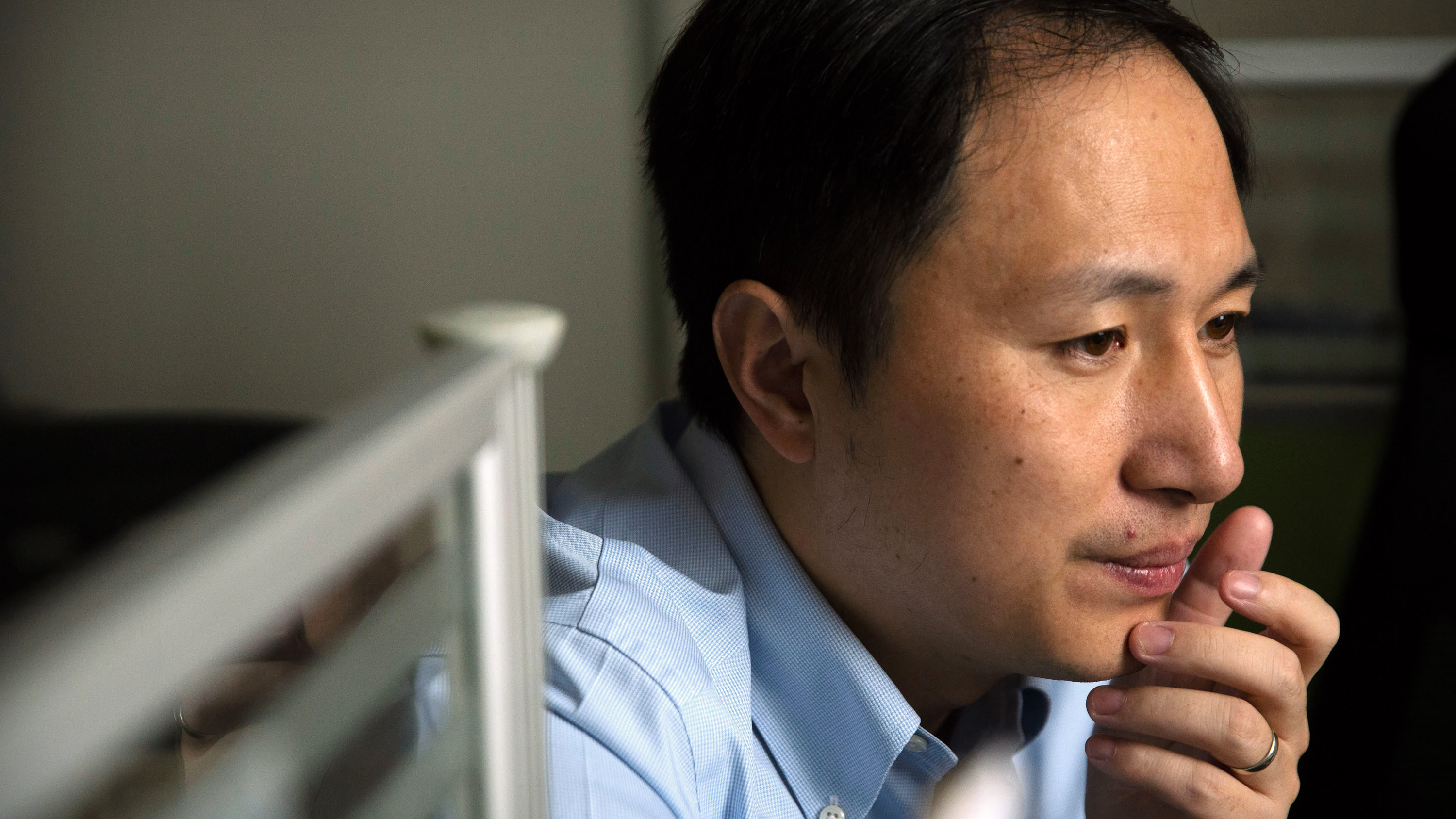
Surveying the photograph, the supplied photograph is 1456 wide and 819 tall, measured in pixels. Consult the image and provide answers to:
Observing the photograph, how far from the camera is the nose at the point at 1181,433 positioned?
830 mm

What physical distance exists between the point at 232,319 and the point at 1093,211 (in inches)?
94.1

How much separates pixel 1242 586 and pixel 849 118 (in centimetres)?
55

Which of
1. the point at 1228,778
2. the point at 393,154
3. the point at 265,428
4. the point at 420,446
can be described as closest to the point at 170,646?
the point at 420,446

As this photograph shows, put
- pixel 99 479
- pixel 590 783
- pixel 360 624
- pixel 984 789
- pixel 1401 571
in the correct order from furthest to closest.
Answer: pixel 99 479, pixel 1401 571, pixel 984 789, pixel 590 783, pixel 360 624

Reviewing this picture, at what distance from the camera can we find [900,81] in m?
0.87

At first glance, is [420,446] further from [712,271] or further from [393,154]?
[393,154]

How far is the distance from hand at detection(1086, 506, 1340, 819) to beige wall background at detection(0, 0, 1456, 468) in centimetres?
176

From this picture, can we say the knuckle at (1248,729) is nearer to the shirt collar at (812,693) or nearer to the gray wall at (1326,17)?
the shirt collar at (812,693)

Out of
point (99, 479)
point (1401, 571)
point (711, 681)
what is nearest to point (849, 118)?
point (711, 681)

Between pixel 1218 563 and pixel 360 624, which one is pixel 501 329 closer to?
pixel 360 624

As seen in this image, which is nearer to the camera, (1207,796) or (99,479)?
(1207,796)

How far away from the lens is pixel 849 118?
2.89 feet

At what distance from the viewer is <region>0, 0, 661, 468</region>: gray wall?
8.44 feet

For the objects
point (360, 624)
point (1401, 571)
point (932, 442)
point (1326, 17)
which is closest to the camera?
point (360, 624)
